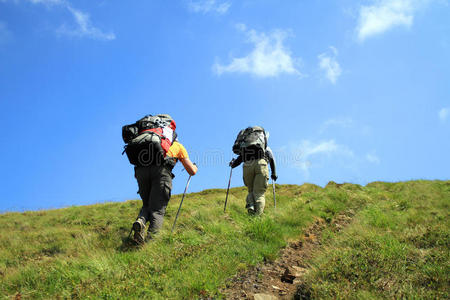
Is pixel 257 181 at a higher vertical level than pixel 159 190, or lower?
higher

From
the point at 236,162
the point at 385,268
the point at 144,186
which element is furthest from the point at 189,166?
the point at 385,268

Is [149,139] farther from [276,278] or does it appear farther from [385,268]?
[385,268]

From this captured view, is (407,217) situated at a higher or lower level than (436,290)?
higher

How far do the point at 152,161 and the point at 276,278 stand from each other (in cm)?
348

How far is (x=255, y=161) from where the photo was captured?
847 cm

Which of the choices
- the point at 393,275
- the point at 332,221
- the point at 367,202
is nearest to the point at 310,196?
the point at 367,202

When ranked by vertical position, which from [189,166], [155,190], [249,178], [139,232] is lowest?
[139,232]

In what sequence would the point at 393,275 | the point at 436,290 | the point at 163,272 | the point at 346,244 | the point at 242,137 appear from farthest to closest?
the point at 242,137
the point at 346,244
the point at 163,272
the point at 393,275
the point at 436,290

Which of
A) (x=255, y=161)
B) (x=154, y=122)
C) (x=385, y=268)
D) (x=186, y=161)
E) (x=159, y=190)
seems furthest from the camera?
(x=255, y=161)

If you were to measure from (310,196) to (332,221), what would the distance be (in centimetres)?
287

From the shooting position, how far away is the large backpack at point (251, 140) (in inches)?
333

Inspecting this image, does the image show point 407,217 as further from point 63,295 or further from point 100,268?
point 63,295

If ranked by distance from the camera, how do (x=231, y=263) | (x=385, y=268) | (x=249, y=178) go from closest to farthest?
(x=385, y=268)
(x=231, y=263)
(x=249, y=178)

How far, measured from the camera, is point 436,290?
130 inches
